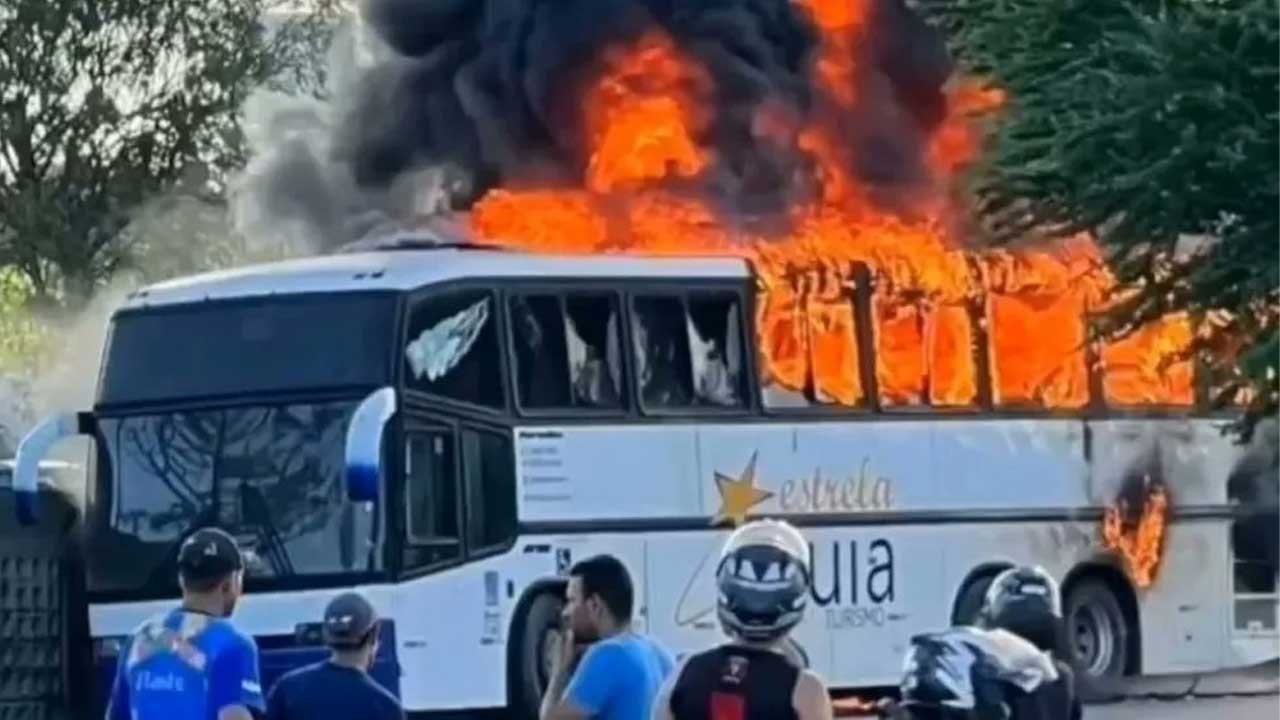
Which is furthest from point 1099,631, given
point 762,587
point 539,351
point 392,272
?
point 762,587

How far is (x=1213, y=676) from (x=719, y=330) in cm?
677

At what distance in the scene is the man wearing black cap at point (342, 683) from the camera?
1105cm

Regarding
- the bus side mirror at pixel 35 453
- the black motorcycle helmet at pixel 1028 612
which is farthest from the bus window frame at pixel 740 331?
the black motorcycle helmet at pixel 1028 612

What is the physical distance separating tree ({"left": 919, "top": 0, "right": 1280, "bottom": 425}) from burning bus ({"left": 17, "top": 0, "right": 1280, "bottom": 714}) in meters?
2.03

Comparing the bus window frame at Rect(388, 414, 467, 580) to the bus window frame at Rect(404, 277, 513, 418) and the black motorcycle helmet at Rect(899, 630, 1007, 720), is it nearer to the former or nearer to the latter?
the bus window frame at Rect(404, 277, 513, 418)

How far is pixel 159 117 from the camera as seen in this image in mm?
41312

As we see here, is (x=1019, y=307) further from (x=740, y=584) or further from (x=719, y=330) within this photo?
(x=740, y=584)

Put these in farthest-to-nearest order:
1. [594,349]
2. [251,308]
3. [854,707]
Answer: [854,707], [594,349], [251,308]

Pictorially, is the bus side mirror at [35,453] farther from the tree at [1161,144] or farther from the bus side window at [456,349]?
the tree at [1161,144]

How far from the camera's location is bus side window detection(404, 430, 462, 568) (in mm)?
22969

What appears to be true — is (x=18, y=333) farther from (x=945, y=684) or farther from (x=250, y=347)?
(x=945, y=684)

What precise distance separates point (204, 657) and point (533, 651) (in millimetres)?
12019

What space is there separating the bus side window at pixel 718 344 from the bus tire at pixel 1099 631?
367 cm

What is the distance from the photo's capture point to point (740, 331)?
25.2 metres
